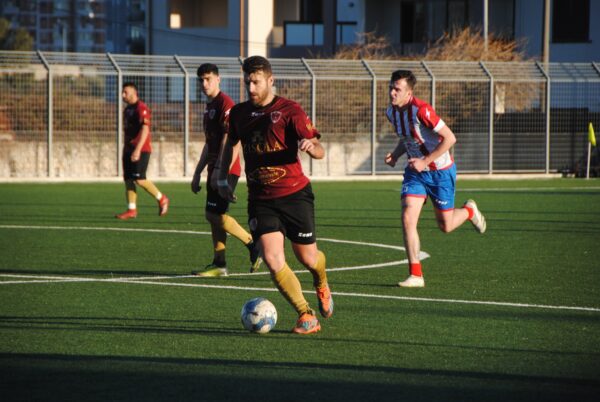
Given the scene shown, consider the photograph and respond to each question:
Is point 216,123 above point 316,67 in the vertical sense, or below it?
below

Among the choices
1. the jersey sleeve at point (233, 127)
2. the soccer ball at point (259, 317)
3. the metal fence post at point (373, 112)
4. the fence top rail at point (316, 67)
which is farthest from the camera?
the metal fence post at point (373, 112)

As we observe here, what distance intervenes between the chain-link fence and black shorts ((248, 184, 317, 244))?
1959cm

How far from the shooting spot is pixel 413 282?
9.88 meters

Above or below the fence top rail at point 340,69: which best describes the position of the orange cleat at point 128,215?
below

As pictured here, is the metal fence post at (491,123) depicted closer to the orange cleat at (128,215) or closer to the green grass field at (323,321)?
the green grass field at (323,321)

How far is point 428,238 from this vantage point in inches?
573

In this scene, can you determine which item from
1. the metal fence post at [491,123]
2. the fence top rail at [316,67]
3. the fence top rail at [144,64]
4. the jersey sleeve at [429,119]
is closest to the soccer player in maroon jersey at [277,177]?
the jersey sleeve at [429,119]

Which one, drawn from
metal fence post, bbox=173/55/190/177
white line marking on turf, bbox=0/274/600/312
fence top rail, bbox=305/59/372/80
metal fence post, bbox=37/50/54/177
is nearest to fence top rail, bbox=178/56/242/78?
metal fence post, bbox=173/55/190/177

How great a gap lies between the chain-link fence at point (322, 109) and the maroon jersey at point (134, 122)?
360 inches

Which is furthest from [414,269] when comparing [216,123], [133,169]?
[133,169]

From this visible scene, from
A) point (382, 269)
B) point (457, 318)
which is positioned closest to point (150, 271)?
point (382, 269)

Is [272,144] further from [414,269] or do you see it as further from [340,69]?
[340,69]

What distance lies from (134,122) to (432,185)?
8.20m

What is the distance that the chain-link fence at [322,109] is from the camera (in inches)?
1062
